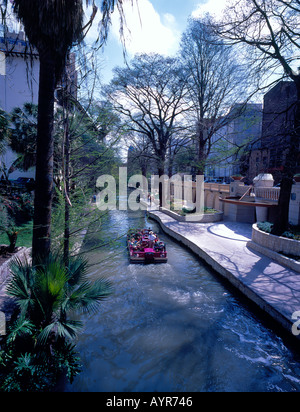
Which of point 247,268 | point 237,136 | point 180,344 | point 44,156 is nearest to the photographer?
point 44,156

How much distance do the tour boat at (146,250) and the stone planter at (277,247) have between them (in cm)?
414

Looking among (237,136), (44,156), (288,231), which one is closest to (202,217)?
(288,231)

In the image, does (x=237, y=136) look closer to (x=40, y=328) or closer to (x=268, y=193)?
(x=268, y=193)

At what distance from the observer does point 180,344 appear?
5.72 m

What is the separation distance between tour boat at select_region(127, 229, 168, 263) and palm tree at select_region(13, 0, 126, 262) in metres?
6.18

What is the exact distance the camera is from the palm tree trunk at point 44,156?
13.2ft

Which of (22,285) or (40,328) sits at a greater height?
(22,285)

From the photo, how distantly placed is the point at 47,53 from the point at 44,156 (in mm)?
1617

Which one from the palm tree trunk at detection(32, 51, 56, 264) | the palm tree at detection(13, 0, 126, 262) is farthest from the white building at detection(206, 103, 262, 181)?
the palm tree trunk at detection(32, 51, 56, 264)

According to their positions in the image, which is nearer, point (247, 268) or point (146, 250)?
point (247, 268)

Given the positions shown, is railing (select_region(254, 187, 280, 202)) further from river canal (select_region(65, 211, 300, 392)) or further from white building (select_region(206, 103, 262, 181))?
river canal (select_region(65, 211, 300, 392))

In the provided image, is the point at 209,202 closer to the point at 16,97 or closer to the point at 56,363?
the point at 16,97
